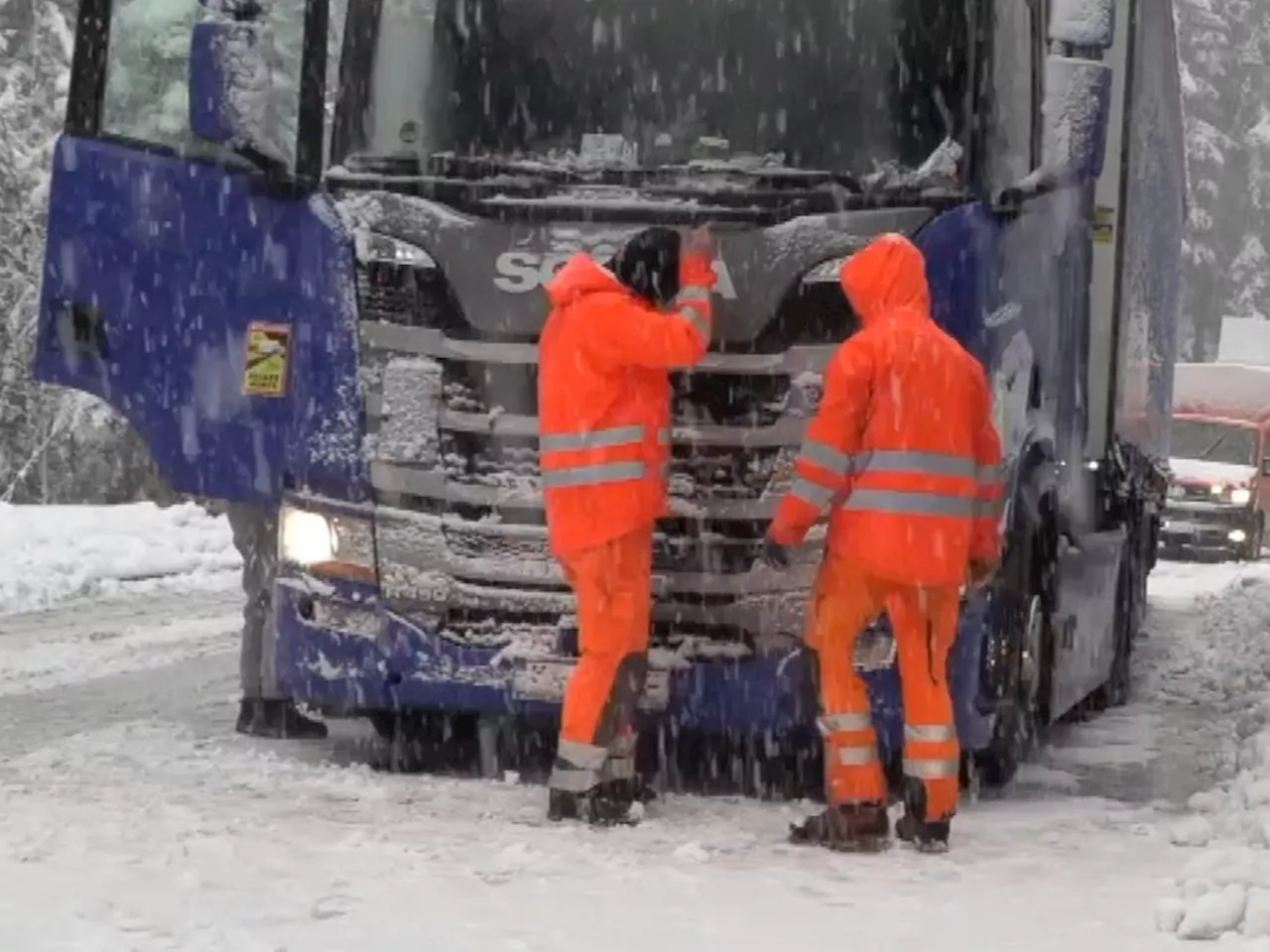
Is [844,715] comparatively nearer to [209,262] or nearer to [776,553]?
[776,553]

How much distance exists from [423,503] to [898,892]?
6.98ft

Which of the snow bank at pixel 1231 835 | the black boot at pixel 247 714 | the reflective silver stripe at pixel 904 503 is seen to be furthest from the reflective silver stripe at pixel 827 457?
the black boot at pixel 247 714

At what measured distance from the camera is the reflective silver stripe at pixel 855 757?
23.0 feet

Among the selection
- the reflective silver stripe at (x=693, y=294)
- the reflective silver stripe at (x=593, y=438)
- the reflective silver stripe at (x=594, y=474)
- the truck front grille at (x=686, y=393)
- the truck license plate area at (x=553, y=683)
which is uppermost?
the reflective silver stripe at (x=693, y=294)

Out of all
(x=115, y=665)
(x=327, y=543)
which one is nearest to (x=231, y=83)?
(x=327, y=543)

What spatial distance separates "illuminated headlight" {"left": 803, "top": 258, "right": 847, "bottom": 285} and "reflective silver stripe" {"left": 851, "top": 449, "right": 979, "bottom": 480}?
0.65 m

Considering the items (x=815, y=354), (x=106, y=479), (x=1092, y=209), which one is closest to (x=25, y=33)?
(x=106, y=479)

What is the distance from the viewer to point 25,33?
31516 millimetres

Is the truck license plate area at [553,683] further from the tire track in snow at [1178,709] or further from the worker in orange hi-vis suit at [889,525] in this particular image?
the tire track in snow at [1178,709]

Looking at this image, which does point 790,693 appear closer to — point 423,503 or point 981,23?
point 423,503

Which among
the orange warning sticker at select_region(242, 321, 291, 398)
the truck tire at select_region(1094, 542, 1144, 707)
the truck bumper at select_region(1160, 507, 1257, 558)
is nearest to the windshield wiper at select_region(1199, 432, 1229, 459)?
the truck bumper at select_region(1160, 507, 1257, 558)

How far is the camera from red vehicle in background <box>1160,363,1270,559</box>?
2739 centimetres

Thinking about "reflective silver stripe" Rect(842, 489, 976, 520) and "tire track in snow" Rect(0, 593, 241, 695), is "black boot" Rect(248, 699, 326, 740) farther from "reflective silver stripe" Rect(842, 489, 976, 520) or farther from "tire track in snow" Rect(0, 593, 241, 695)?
"reflective silver stripe" Rect(842, 489, 976, 520)

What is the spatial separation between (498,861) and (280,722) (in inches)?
108
